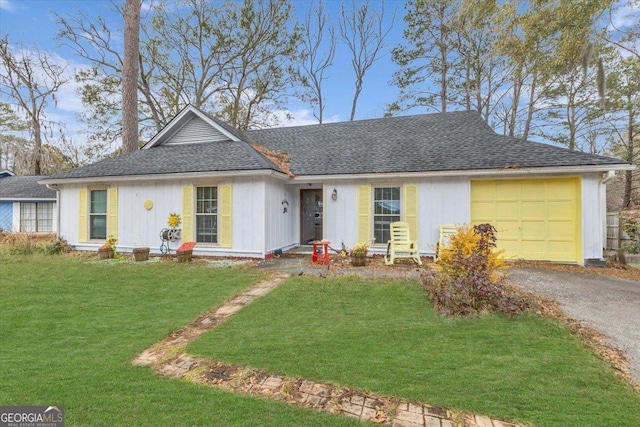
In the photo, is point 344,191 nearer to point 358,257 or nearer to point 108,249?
point 358,257

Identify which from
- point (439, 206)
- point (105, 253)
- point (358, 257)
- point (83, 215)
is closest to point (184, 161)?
point (105, 253)

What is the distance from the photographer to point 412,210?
28.7ft

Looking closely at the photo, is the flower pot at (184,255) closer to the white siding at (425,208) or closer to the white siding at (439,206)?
the white siding at (425,208)

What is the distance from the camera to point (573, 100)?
54.0ft

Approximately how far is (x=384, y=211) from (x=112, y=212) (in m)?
8.80

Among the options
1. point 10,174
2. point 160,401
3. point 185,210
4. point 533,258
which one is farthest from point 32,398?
point 10,174

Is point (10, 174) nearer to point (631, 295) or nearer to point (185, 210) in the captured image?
point (185, 210)

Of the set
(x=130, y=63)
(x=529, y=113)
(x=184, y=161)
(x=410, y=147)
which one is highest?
(x=130, y=63)

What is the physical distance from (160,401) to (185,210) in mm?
7458

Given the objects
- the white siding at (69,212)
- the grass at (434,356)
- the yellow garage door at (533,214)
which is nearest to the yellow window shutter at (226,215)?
the grass at (434,356)

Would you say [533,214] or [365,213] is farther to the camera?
[365,213]

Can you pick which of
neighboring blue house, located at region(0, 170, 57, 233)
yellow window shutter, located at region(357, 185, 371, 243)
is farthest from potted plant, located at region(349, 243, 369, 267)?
neighboring blue house, located at region(0, 170, 57, 233)

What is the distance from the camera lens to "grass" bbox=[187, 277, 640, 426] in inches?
96.7

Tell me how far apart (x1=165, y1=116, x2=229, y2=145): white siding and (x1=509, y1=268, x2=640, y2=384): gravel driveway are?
32.6 ft
